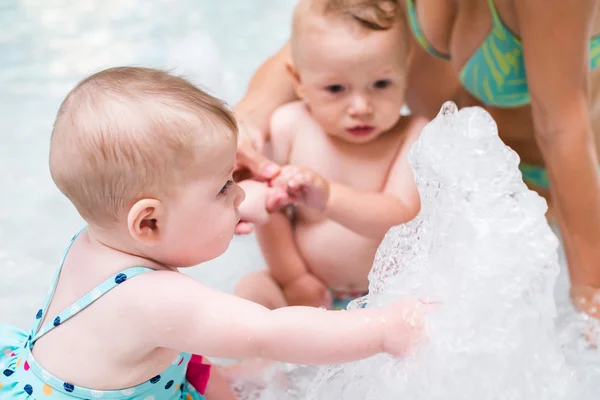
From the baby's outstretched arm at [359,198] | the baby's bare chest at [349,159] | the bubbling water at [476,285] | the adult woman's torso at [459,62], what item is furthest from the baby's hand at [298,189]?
the adult woman's torso at [459,62]

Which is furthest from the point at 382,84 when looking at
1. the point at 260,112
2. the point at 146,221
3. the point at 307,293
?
the point at 146,221

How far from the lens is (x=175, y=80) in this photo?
0.87 metres

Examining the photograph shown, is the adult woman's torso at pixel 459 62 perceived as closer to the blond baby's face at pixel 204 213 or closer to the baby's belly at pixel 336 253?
the baby's belly at pixel 336 253

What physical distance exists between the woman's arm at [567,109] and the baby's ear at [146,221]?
1.93 ft

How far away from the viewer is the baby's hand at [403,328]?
2.72 ft

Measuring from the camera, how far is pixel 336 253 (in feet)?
4.47

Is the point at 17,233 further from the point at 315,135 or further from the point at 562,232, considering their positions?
the point at 562,232

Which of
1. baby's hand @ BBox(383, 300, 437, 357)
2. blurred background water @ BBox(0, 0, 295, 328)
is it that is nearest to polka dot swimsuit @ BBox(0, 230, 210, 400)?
baby's hand @ BBox(383, 300, 437, 357)

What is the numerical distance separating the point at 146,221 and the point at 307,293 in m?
0.56

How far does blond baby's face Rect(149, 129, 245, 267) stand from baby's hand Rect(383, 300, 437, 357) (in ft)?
0.69

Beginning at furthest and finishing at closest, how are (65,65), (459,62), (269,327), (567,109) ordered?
1. (65,65)
2. (459,62)
3. (567,109)
4. (269,327)

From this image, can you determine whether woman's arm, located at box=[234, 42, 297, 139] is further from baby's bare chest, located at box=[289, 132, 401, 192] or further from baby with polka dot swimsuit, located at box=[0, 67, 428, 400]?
baby with polka dot swimsuit, located at box=[0, 67, 428, 400]

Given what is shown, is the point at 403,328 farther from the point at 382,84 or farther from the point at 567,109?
the point at 382,84

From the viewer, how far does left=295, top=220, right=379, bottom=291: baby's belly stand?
1.35 meters
